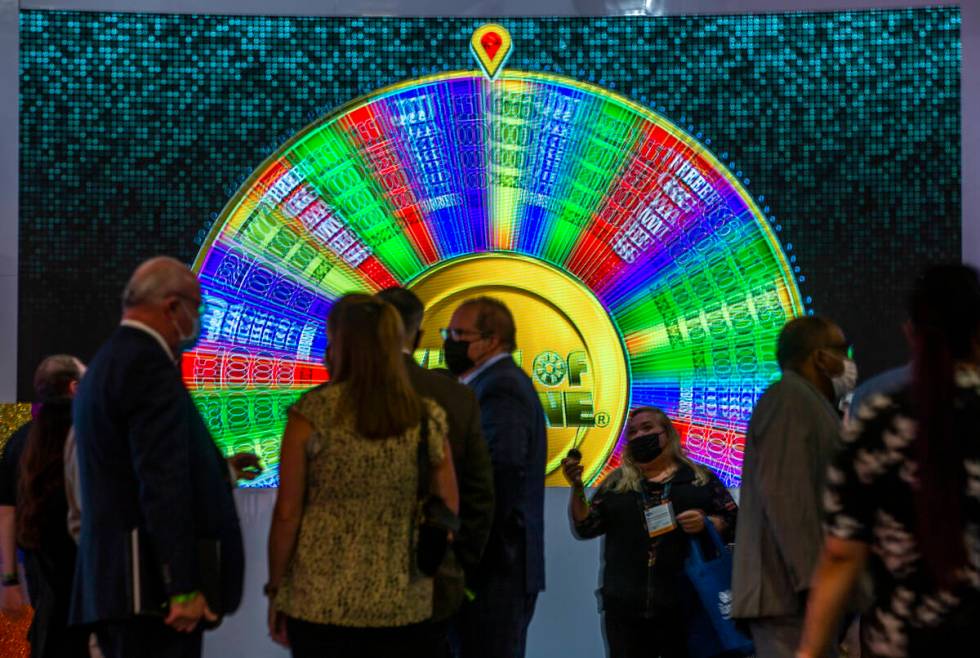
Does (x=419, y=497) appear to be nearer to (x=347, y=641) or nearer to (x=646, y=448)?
(x=347, y=641)

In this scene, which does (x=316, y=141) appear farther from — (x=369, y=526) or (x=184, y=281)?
(x=369, y=526)

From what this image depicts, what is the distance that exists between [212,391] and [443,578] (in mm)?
2002

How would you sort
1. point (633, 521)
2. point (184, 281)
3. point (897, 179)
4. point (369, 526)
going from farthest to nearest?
point (897, 179), point (633, 521), point (184, 281), point (369, 526)

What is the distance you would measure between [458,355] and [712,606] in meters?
0.99

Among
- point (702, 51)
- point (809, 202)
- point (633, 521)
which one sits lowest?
point (633, 521)

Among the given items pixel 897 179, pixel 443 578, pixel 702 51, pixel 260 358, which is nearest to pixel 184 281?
pixel 443 578

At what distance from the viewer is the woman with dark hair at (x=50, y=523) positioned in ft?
10.0

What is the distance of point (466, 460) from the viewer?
8.87 ft

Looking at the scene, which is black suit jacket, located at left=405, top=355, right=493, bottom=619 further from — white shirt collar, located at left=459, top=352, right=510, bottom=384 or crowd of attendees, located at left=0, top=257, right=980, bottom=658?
white shirt collar, located at left=459, top=352, right=510, bottom=384

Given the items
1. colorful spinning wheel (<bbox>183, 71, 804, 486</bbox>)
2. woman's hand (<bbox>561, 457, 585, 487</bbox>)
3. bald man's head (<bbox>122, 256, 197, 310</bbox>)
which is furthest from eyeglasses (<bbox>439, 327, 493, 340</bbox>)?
colorful spinning wheel (<bbox>183, 71, 804, 486</bbox>)

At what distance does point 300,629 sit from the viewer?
2.34 meters

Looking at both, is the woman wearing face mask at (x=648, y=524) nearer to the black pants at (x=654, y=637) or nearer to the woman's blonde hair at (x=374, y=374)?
the black pants at (x=654, y=637)

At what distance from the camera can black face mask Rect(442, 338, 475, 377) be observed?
3117 millimetres

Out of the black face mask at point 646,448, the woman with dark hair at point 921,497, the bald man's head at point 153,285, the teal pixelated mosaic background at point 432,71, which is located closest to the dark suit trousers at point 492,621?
the black face mask at point 646,448
